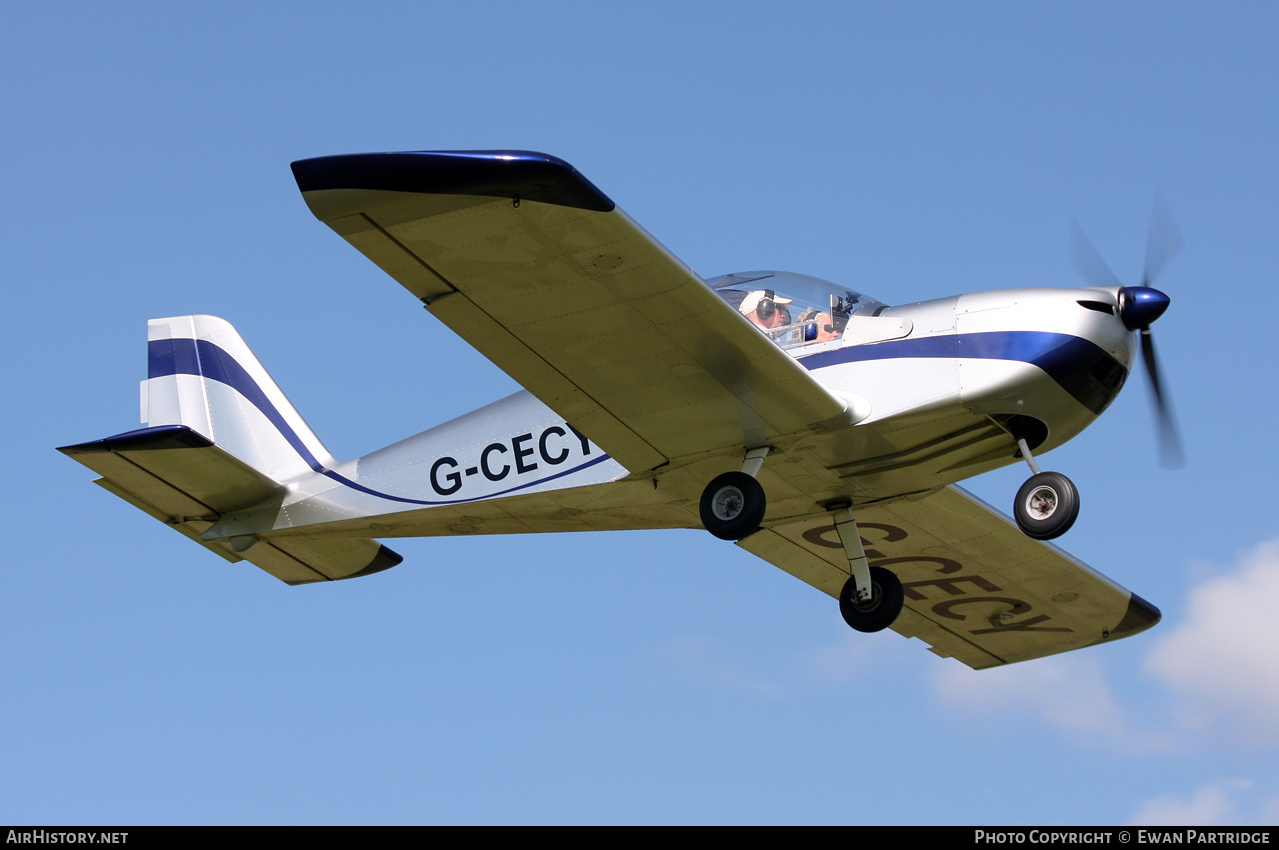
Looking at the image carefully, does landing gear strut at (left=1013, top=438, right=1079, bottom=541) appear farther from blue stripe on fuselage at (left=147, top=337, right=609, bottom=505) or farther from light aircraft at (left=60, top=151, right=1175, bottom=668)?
blue stripe on fuselage at (left=147, top=337, right=609, bottom=505)

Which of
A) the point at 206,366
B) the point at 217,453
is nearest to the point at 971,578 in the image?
the point at 217,453

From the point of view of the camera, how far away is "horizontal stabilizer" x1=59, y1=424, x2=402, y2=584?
1221cm

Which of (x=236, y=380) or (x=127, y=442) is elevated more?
(x=236, y=380)

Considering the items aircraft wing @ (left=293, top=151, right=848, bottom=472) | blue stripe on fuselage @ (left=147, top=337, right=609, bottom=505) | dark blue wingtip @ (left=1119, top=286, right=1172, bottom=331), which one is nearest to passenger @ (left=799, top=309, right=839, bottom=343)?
aircraft wing @ (left=293, top=151, right=848, bottom=472)

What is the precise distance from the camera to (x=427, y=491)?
1260 cm

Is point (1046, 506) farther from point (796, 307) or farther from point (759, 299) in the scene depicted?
point (759, 299)

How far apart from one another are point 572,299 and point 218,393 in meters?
6.24

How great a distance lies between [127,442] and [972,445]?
695 centimetres

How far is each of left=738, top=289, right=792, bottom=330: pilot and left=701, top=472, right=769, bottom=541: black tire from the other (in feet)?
3.86

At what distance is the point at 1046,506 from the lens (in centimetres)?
1022
